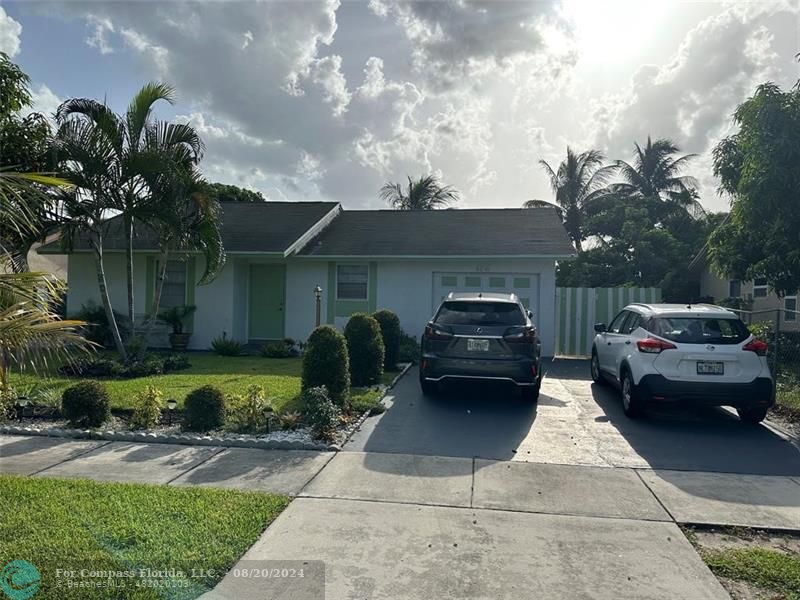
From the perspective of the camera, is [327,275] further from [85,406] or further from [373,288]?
[85,406]

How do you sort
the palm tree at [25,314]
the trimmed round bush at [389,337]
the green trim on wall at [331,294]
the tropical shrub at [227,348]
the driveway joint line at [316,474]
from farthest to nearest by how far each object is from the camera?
1. the green trim on wall at [331,294]
2. the tropical shrub at [227,348]
3. the trimmed round bush at [389,337]
4. the driveway joint line at [316,474]
5. the palm tree at [25,314]

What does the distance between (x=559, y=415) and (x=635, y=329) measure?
1.72m

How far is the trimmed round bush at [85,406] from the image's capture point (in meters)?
6.84

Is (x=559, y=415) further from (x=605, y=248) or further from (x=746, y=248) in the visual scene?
(x=605, y=248)

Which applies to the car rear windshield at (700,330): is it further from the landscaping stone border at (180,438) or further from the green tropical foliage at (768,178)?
the landscaping stone border at (180,438)

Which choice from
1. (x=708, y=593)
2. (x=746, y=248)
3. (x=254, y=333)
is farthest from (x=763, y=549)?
(x=254, y=333)

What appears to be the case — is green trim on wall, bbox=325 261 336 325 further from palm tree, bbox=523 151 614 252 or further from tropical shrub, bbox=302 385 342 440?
palm tree, bbox=523 151 614 252

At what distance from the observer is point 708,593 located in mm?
3350

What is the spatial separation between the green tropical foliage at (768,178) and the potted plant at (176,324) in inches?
509

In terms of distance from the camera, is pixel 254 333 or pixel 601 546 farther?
pixel 254 333

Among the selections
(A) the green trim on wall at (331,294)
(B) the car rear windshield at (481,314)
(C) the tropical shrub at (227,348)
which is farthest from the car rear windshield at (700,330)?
(C) the tropical shrub at (227,348)

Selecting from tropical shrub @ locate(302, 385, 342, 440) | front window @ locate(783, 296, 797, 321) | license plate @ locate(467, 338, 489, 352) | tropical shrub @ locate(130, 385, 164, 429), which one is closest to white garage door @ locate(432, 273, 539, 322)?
license plate @ locate(467, 338, 489, 352)

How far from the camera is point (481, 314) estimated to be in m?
8.38

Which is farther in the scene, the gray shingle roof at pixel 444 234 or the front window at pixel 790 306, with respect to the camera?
the front window at pixel 790 306
